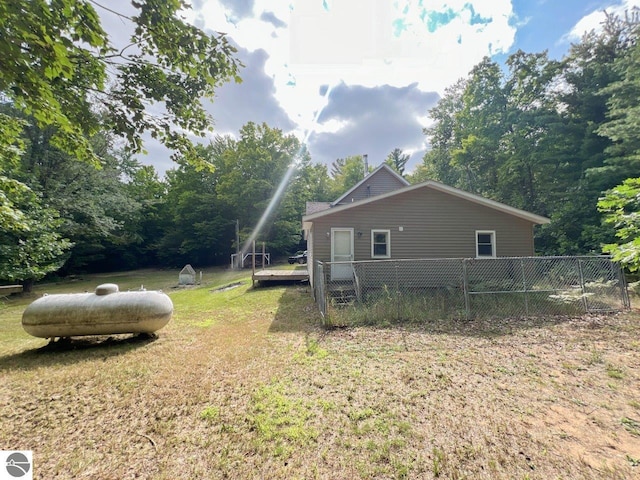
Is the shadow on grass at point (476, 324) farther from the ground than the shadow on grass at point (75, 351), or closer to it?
farther from the ground

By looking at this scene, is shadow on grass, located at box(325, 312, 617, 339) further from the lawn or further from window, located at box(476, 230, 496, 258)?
window, located at box(476, 230, 496, 258)

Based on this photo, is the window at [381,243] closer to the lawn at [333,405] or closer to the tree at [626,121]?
the lawn at [333,405]

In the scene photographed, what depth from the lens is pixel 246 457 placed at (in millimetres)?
2289

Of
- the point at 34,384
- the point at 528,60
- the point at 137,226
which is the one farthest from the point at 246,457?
the point at 137,226

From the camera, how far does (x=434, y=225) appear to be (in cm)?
1020

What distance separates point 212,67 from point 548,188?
20113 millimetres

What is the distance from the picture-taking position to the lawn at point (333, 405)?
222 cm

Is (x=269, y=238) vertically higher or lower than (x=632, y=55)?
lower

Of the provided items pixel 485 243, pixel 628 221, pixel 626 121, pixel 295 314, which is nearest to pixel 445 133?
pixel 626 121

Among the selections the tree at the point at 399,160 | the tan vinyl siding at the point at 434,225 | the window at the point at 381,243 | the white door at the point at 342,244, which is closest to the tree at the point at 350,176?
the tree at the point at 399,160

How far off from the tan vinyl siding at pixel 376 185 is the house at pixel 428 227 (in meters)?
5.82

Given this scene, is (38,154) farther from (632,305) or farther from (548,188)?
(548,188)

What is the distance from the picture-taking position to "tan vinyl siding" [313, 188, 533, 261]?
10031mm

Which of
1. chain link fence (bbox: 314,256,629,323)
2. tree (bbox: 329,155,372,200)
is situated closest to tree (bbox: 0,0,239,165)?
chain link fence (bbox: 314,256,629,323)
